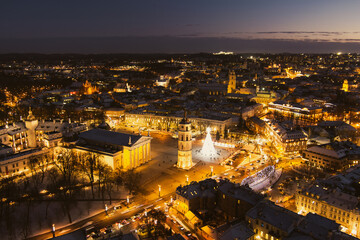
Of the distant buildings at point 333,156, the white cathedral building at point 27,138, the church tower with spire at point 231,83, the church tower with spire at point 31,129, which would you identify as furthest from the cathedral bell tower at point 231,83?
Result: the church tower with spire at point 31,129

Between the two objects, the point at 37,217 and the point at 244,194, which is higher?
the point at 244,194

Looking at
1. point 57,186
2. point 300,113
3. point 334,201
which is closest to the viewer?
point 334,201

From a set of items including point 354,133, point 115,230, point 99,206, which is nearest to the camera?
point 115,230

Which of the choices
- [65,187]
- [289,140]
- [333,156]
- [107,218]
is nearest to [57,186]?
[65,187]

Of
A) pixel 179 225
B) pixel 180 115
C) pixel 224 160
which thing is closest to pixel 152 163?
pixel 224 160

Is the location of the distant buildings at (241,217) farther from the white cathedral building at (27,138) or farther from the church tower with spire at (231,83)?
the church tower with spire at (231,83)

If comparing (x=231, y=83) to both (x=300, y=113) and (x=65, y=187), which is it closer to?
(x=300, y=113)

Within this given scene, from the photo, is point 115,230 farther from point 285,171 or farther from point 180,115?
point 180,115

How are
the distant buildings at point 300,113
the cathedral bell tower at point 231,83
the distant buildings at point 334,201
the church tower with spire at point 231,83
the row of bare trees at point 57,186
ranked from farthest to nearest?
1. the cathedral bell tower at point 231,83
2. the church tower with spire at point 231,83
3. the distant buildings at point 300,113
4. the row of bare trees at point 57,186
5. the distant buildings at point 334,201
